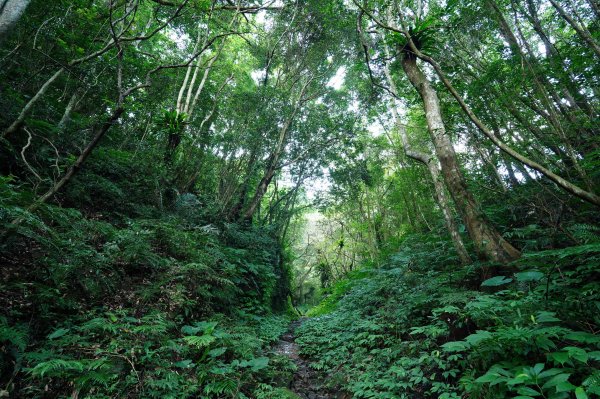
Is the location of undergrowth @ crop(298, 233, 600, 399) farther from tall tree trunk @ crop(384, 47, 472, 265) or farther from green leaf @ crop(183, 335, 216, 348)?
green leaf @ crop(183, 335, 216, 348)

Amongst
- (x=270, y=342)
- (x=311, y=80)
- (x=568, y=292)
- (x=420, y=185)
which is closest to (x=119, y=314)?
(x=270, y=342)

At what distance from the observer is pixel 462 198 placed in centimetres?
466

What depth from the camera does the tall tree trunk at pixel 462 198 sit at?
423 centimetres

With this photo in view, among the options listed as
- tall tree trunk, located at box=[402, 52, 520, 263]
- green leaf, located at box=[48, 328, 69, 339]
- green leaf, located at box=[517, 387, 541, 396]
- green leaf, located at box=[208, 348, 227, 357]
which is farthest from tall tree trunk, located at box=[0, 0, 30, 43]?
green leaf, located at box=[517, 387, 541, 396]

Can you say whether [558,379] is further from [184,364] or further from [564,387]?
[184,364]

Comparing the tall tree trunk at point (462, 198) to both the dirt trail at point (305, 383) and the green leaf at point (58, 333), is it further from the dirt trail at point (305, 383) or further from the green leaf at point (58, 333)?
the green leaf at point (58, 333)

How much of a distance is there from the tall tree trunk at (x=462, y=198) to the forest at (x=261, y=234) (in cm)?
3

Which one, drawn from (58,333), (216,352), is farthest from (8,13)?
(216,352)

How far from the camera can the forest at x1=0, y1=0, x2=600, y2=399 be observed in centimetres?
254

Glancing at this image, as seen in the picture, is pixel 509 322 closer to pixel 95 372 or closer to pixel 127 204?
pixel 95 372

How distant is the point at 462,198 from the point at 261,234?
6980mm

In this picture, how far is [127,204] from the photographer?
6195 millimetres

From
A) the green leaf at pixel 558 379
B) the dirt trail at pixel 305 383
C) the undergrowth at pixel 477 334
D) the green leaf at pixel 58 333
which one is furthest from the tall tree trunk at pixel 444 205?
the green leaf at pixel 58 333

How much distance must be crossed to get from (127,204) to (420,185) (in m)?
8.66
